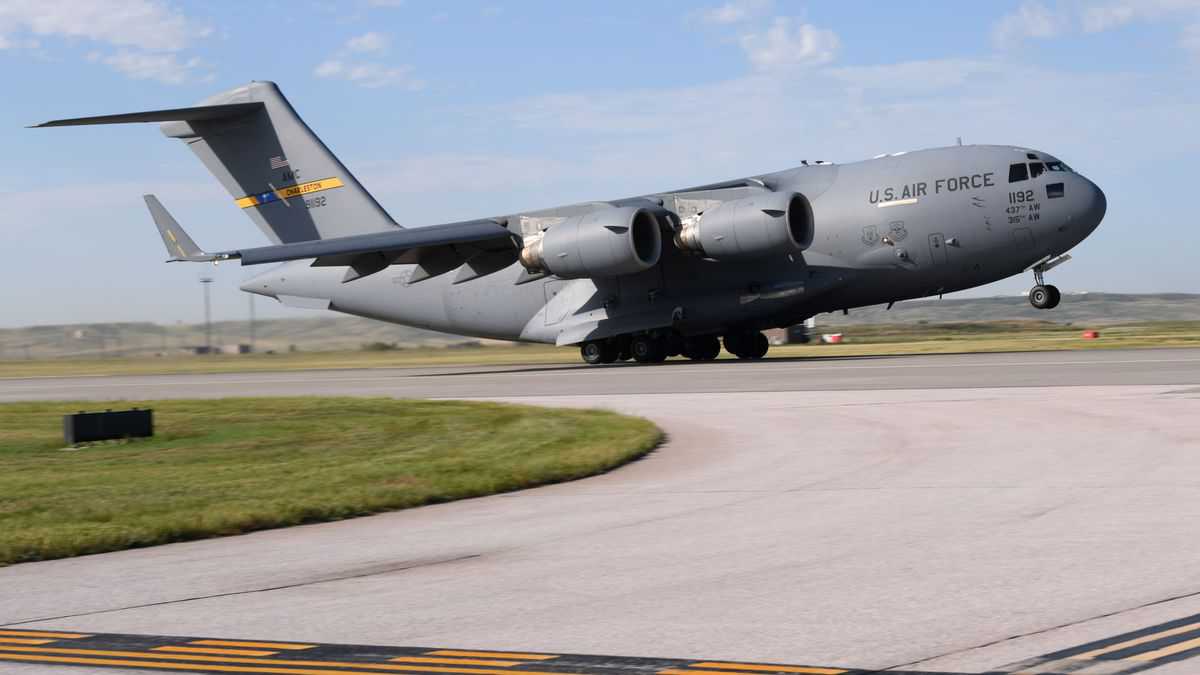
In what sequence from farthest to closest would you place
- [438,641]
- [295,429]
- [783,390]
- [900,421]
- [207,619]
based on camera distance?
[783,390]
[295,429]
[900,421]
[207,619]
[438,641]

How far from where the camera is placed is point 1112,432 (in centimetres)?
1250

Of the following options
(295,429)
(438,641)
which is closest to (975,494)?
(438,641)

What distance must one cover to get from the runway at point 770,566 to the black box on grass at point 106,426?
23.8 ft

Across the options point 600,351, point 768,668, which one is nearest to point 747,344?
point 600,351

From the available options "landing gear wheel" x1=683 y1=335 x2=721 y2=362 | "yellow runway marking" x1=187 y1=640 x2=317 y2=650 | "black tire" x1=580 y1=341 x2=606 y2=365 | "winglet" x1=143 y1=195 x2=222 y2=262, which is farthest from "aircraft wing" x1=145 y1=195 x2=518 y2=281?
"yellow runway marking" x1=187 y1=640 x2=317 y2=650

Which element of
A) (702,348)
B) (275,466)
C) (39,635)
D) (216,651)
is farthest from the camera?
(702,348)

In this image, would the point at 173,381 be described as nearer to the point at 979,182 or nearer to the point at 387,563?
the point at 979,182

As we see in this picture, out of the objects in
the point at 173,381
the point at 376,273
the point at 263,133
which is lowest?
the point at 173,381

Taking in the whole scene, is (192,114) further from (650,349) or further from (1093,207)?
(1093,207)

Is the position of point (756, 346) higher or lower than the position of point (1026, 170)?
lower

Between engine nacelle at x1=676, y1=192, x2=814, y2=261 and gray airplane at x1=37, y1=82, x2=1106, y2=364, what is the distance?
0.04 m

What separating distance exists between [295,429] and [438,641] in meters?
11.5

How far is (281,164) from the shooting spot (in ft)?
116

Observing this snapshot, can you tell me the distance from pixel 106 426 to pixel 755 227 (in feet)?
49.7
